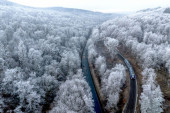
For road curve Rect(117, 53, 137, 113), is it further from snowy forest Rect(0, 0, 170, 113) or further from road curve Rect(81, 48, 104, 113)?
road curve Rect(81, 48, 104, 113)

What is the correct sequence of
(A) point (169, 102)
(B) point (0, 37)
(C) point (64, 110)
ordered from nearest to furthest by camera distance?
(C) point (64, 110) → (A) point (169, 102) → (B) point (0, 37)

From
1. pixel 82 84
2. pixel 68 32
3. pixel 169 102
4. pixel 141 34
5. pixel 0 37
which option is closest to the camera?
pixel 169 102

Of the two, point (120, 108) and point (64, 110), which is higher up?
point (64, 110)

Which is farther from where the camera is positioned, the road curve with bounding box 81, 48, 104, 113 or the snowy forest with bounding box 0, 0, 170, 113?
the road curve with bounding box 81, 48, 104, 113

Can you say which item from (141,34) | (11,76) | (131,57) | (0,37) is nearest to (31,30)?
(0,37)

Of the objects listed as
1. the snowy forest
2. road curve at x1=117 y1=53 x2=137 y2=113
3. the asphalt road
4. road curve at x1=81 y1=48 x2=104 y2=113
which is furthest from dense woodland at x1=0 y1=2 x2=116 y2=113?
the asphalt road

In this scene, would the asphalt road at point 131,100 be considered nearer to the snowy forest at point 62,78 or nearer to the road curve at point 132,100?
the road curve at point 132,100

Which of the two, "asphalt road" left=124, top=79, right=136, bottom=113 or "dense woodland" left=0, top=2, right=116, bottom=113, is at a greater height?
"dense woodland" left=0, top=2, right=116, bottom=113

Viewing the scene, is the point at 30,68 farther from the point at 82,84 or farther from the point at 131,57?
the point at 131,57

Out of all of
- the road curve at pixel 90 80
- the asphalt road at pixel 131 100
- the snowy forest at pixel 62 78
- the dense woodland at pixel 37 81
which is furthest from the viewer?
the road curve at pixel 90 80

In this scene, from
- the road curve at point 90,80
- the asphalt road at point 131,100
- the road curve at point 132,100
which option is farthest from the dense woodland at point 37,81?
the asphalt road at point 131,100

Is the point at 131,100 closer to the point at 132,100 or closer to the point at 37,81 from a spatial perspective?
the point at 132,100
